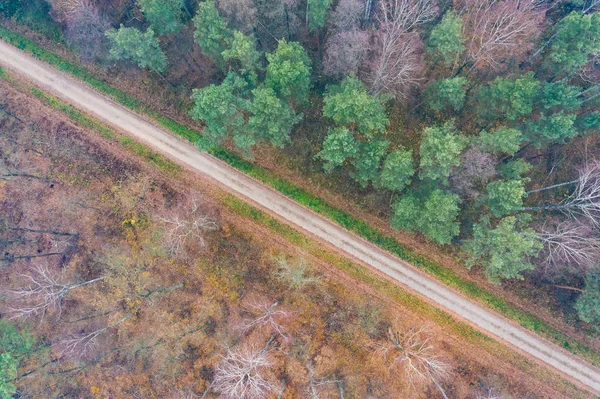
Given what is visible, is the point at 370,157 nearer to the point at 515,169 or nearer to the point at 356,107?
the point at 356,107

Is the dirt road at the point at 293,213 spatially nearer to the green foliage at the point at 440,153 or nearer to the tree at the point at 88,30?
the tree at the point at 88,30

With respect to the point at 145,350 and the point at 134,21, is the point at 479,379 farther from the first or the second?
the point at 134,21

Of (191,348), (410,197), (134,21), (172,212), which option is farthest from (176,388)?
(134,21)

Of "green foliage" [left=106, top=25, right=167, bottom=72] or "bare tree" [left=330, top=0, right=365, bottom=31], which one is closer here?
"green foliage" [left=106, top=25, right=167, bottom=72]

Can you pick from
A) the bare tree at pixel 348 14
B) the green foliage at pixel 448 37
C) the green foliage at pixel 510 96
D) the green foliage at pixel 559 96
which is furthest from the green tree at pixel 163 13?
the green foliage at pixel 559 96

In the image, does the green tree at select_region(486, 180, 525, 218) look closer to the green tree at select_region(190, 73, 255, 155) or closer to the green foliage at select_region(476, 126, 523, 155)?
the green foliage at select_region(476, 126, 523, 155)

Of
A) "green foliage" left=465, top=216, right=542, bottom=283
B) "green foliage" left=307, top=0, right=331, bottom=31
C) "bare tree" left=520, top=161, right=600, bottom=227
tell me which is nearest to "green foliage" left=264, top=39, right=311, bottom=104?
"green foliage" left=307, top=0, right=331, bottom=31
